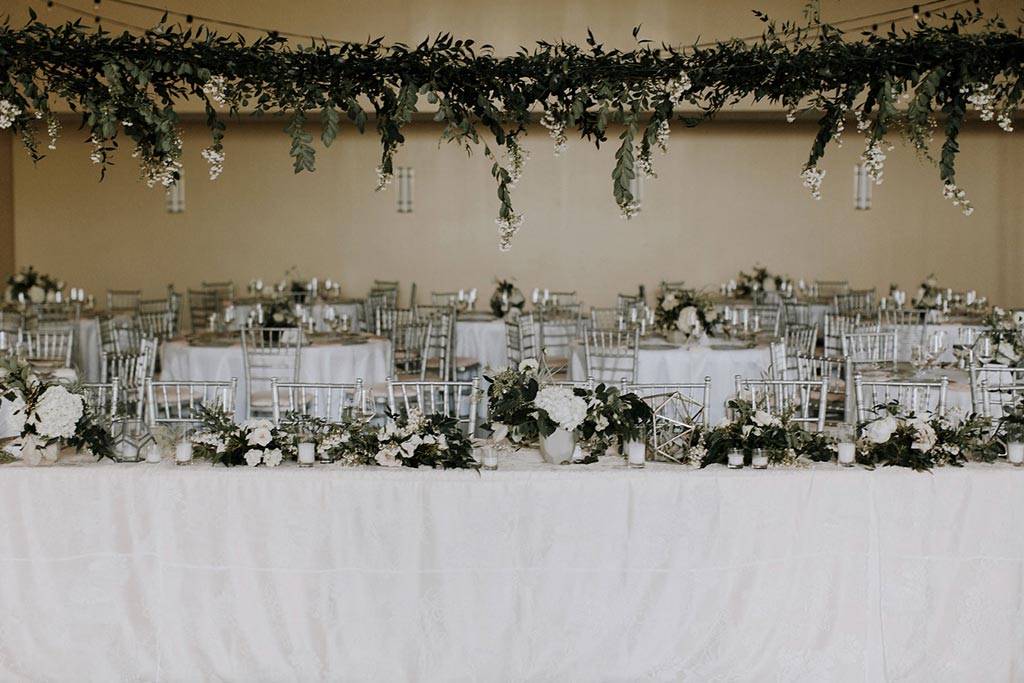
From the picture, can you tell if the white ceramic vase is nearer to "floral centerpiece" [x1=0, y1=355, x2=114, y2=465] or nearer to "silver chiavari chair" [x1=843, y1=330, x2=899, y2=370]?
"floral centerpiece" [x1=0, y1=355, x2=114, y2=465]

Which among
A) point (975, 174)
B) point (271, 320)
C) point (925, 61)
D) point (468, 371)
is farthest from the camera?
point (975, 174)

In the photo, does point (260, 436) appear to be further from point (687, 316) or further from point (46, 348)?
point (46, 348)

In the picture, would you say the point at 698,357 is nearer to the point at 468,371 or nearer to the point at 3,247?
the point at 468,371

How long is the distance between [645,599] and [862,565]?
2.57ft

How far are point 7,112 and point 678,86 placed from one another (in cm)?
268

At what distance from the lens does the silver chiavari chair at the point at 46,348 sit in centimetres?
731

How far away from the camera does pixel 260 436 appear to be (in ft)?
12.9

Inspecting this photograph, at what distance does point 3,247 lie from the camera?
1370 cm

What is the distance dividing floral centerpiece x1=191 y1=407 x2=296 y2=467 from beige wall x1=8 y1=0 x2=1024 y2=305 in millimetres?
9794

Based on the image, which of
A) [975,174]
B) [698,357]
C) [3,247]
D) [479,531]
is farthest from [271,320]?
[975,174]

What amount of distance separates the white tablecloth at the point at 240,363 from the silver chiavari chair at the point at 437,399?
0.39 meters

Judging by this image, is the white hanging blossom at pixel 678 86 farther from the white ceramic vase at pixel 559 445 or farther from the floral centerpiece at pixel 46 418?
the floral centerpiece at pixel 46 418

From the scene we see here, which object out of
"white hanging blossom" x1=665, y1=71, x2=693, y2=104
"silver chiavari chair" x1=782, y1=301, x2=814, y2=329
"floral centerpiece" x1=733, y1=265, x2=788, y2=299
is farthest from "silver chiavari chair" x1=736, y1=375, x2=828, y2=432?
"floral centerpiece" x1=733, y1=265, x2=788, y2=299

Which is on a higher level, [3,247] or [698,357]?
[3,247]
